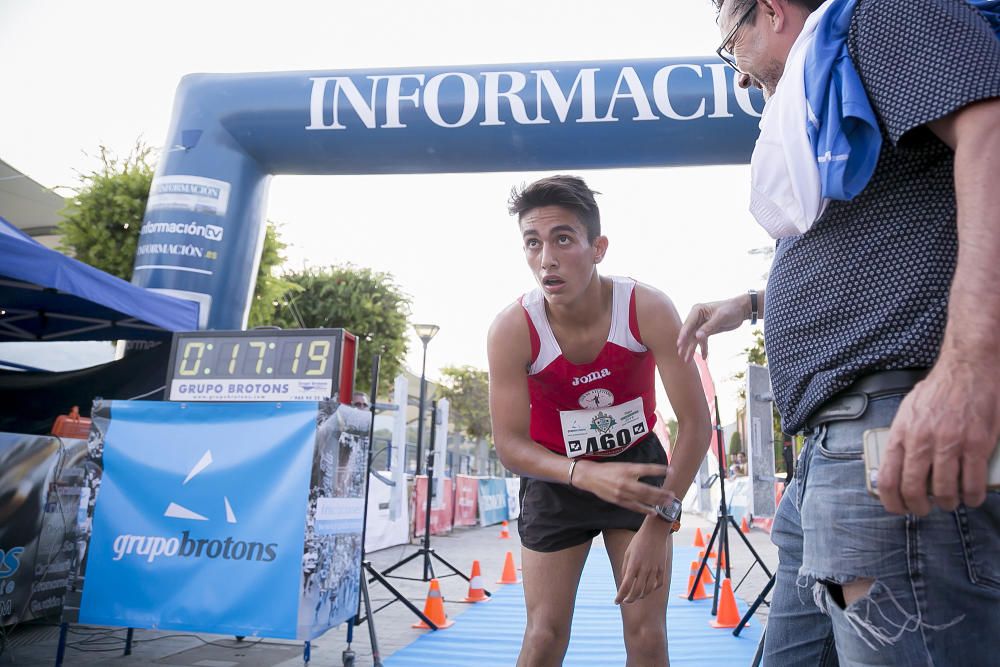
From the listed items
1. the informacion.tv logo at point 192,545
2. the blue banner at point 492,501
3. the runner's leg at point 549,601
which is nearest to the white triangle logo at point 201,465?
the informacion.tv logo at point 192,545

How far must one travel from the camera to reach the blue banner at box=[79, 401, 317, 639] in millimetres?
3676

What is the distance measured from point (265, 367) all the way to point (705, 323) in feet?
10.7

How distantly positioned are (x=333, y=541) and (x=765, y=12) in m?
3.44

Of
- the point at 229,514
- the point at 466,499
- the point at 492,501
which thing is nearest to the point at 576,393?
the point at 229,514

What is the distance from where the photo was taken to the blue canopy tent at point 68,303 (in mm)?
4805

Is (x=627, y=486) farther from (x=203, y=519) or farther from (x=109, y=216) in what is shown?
(x=109, y=216)

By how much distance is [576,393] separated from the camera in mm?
2650

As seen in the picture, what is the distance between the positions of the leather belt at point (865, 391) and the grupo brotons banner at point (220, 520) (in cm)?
309

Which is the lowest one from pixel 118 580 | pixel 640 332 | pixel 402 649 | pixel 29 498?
pixel 402 649

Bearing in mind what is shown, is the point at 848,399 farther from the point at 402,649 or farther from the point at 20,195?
the point at 20,195

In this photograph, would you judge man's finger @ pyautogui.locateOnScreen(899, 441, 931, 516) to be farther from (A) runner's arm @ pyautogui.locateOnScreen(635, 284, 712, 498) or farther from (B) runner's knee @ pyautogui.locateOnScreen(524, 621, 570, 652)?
(B) runner's knee @ pyautogui.locateOnScreen(524, 621, 570, 652)

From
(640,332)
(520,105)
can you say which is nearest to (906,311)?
(640,332)

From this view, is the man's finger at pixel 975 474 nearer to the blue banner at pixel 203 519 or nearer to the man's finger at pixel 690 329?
the man's finger at pixel 690 329

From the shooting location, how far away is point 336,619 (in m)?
3.95
